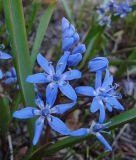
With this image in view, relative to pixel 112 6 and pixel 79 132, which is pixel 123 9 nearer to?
pixel 112 6

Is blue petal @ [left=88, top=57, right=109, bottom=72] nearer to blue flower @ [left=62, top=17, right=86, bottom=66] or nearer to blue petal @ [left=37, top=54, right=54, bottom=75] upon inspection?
blue flower @ [left=62, top=17, right=86, bottom=66]

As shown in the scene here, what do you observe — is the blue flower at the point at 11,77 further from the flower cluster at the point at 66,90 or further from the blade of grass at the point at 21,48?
the flower cluster at the point at 66,90

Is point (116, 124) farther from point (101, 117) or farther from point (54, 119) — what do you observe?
point (54, 119)

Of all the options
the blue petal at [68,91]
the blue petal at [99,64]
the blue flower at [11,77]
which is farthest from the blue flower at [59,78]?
the blue flower at [11,77]

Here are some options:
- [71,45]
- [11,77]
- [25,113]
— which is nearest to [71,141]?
[25,113]

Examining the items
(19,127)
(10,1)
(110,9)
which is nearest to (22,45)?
(10,1)

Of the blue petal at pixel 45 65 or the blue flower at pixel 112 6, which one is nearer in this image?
the blue petal at pixel 45 65
